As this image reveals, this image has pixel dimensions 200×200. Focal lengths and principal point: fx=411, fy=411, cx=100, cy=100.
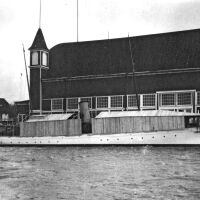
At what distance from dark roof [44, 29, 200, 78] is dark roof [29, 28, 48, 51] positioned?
86.4 inches

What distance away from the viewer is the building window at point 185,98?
38.8 metres

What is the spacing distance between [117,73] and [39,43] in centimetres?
1028

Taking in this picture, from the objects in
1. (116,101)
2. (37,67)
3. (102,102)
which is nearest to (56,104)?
(37,67)

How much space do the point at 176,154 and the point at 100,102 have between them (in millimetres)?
17393

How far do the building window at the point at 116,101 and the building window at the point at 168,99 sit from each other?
4.37 meters

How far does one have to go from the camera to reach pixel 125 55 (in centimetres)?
4519

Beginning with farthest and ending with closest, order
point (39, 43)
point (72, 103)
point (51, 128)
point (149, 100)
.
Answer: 1. point (39, 43)
2. point (72, 103)
3. point (149, 100)
4. point (51, 128)

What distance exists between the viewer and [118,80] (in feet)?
141

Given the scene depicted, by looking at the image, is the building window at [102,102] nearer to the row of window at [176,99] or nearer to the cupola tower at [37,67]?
the row of window at [176,99]

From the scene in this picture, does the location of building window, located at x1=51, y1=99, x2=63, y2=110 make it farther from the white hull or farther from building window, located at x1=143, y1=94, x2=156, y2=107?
building window, located at x1=143, y1=94, x2=156, y2=107

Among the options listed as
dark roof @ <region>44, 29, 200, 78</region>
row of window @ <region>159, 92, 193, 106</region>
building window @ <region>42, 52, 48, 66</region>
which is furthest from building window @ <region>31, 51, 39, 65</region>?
row of window @ <region>159, 92, 193, 106</region>

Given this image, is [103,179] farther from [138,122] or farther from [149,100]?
[149,100]

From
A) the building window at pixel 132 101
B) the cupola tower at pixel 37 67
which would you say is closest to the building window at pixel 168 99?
the building window at pixel 132 101

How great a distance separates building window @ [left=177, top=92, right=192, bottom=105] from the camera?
3881 cm
